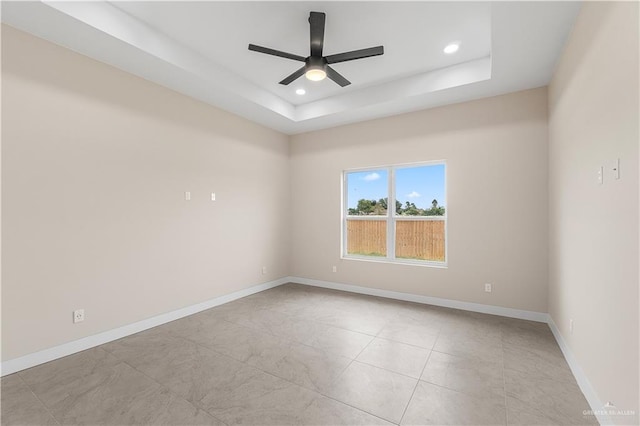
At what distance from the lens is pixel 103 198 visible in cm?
294

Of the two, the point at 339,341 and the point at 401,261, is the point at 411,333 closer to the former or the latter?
the point at 339,341

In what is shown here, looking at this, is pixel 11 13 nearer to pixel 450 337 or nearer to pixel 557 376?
pixel 450 337

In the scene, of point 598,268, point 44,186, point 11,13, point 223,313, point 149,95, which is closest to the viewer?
point 598,268

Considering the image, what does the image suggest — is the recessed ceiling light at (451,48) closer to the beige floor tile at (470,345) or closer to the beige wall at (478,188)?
the beige wall at (478,188)

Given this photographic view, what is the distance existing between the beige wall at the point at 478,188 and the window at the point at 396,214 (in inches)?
7.0

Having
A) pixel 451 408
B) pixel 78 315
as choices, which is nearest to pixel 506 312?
pixel 451 408

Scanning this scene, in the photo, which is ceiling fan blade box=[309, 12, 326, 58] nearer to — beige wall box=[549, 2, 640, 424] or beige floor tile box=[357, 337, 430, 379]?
beige wall box=[549, 2, 640, 424]

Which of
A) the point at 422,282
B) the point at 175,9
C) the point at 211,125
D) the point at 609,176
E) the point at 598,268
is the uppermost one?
the point at 175,9

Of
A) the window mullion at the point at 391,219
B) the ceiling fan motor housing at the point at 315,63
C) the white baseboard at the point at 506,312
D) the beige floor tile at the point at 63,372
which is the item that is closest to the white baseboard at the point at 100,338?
the beige floor tile at the point at 63,372

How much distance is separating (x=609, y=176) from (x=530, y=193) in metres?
1.99

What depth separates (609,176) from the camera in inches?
66.0

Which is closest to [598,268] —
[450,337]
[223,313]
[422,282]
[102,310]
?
[450,337]

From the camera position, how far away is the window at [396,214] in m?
4.23

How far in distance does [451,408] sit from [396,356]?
2.43ft
